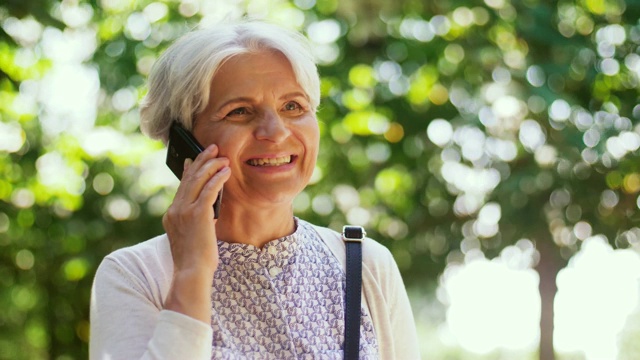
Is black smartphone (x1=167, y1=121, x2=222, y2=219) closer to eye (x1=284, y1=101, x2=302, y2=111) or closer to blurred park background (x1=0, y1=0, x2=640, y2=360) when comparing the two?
eye (x1=284, y1=101, x2=302, y2=111)

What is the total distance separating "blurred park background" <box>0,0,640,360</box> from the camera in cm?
368

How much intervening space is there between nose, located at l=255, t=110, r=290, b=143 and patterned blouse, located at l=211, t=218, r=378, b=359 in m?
0.22

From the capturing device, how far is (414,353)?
1740mm

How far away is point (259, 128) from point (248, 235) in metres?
0.22

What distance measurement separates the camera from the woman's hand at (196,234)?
1.45 m

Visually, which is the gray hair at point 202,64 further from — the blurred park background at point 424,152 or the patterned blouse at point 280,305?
the blurred park background at point 424,152

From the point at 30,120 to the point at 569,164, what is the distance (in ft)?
9.48

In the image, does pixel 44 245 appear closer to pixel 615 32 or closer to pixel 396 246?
pixel 396 246

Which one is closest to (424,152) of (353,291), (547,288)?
(547,288)

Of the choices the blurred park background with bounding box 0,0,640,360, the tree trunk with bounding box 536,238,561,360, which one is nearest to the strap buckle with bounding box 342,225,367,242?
the blurred park background with bounding box 0,0,640,360

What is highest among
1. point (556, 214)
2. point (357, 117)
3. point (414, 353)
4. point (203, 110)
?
point (357, 117)

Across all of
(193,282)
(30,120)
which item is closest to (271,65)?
(193,282)

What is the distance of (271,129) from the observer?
161cm

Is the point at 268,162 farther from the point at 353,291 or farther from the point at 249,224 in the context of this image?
the point at 353,291
